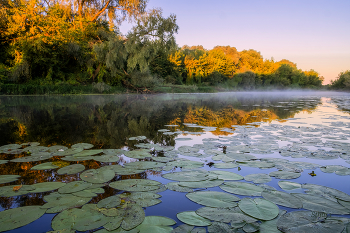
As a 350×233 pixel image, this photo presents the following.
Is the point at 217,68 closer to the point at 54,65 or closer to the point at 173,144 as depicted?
the point at 54,65

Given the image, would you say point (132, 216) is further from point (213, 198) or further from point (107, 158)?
point (107, 158)

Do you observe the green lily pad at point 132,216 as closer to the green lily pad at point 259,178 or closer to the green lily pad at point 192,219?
the green lily pad at point 192,219

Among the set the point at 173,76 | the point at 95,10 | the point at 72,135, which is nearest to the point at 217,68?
the point at 173,76

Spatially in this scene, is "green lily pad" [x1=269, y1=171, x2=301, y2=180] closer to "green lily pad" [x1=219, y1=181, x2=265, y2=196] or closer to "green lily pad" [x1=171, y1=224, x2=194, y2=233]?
"green lily pad" [x1=219, y1=181, x2=265, y2=196]

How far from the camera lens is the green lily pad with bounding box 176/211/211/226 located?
1.22m

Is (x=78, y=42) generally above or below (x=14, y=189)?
above

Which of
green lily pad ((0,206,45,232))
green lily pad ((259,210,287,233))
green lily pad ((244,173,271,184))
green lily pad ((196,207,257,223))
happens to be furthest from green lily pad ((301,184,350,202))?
green lily pad ((0,206,45,232))

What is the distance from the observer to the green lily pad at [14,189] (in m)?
1.54

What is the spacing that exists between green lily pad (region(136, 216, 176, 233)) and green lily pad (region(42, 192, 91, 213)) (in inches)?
19.5

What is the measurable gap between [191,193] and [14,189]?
1337 mm

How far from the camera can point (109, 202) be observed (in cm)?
142

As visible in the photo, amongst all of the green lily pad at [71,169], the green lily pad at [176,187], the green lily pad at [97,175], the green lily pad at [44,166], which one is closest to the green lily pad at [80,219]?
the green lily pad at [97,175]

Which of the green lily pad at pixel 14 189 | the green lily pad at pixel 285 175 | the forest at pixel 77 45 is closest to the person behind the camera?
the green lily pad at pixel 14 189

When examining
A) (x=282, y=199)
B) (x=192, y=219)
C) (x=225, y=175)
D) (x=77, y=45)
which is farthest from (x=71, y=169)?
(x=77, y=45)
